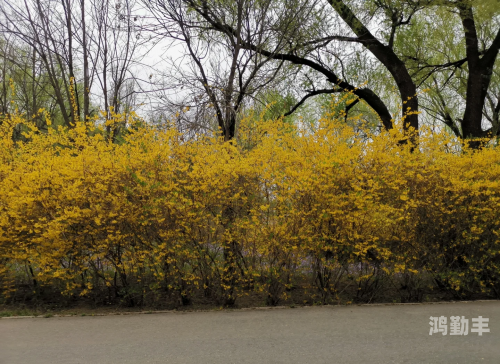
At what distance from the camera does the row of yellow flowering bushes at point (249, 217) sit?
5137 mm

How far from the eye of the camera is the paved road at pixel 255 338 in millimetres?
3615

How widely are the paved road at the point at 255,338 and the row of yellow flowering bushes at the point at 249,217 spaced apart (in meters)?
0.54

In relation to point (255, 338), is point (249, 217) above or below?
above

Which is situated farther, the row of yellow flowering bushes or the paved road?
the row of yellow flowering bushes

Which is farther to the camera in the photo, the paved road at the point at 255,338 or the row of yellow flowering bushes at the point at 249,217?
the row of yellow flowering bushes at the point at 249,217

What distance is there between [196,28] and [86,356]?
19.4 ft

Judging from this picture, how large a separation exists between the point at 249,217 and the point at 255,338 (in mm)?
1607

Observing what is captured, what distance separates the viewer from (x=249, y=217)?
526cm

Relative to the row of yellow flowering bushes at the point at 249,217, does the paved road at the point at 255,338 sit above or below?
below

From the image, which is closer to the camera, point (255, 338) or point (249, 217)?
point (255, 338)

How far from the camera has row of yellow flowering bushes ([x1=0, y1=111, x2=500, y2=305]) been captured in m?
5.14

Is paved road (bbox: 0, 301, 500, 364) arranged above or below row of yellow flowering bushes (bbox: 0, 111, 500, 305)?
below

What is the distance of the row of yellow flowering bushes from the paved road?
54 cm

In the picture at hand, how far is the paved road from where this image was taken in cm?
362
